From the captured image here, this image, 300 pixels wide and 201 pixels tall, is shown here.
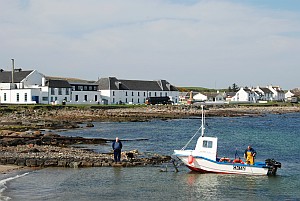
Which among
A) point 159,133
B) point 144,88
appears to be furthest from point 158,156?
point 144,88

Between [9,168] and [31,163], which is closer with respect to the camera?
[9,168]

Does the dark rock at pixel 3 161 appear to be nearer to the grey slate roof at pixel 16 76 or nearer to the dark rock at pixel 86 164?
the dark rock at pixel 86 164

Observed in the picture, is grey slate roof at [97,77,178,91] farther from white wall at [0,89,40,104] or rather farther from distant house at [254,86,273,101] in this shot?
distant house at [254,86,273,101]

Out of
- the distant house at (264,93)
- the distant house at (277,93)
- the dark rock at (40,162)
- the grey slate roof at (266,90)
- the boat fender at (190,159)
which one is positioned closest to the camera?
the boat fender at (190,159)

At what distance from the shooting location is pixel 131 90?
118750 mm

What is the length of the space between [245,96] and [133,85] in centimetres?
5653

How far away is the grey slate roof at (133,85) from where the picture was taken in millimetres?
114500

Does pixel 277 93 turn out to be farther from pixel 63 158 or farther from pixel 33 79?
pixel 63 158

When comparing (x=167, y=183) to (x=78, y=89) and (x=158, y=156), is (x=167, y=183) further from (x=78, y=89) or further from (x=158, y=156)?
(x=78, y=89)

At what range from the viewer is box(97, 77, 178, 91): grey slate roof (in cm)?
11450

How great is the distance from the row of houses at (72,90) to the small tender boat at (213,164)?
71.2m

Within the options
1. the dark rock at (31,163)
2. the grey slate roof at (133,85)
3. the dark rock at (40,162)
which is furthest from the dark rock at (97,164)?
the grey slate roof at (133,85)

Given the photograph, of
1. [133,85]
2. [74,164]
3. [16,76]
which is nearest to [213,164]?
[74,164]

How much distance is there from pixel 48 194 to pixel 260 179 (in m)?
12.1
